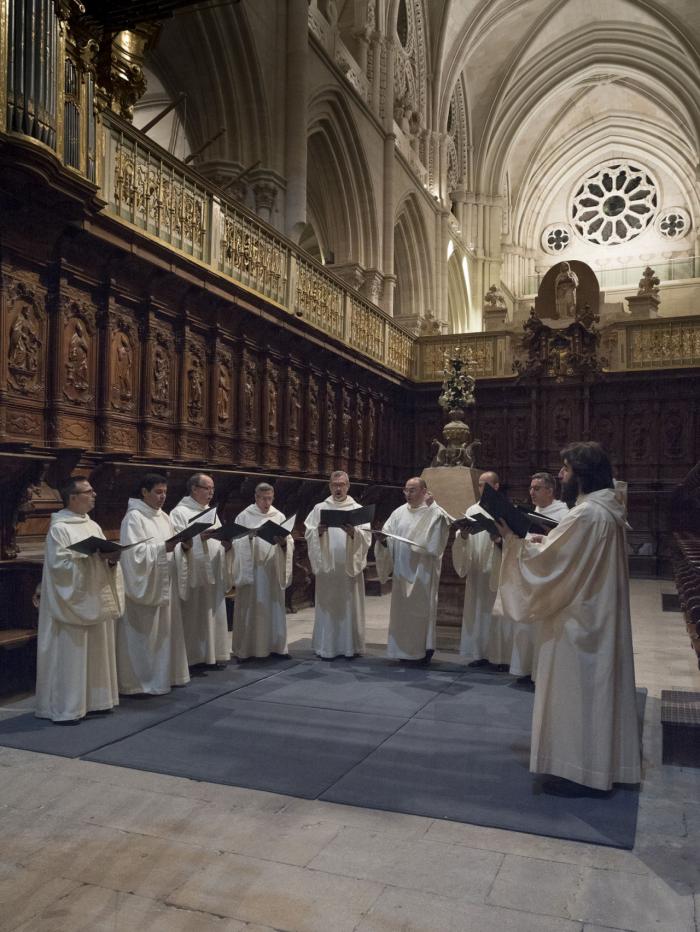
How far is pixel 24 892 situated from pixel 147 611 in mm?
3138

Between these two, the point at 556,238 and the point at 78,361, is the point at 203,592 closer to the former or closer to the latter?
the point at 78,361

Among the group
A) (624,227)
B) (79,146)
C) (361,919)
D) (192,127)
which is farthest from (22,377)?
(624,227)

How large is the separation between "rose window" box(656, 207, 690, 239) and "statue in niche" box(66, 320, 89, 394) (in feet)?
104

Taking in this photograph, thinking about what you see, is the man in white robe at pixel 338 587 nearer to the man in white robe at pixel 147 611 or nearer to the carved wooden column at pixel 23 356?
the man in white robe at pixel 147 611

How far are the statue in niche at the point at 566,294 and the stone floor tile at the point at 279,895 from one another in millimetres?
18086

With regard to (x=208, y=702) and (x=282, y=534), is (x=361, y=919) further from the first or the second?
(x=282, y=534)

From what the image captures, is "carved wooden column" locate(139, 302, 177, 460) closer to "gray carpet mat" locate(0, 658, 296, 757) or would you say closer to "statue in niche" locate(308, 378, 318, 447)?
"gray carpet mat" locate(0, 658, 296, 757)

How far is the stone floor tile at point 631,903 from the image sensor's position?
284 cm

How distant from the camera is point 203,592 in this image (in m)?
7.03

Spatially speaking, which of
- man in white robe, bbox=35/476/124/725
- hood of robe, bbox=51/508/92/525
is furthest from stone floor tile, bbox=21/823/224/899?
hood of robe, bbox=51/508/92/525

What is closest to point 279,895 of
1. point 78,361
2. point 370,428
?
point 78,361

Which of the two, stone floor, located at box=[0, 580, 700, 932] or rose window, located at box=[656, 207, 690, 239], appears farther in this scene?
rose window, located at box=[656, 207, 690, 239]

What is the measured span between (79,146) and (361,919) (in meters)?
6.47

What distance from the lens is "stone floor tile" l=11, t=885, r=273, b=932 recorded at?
9.12ft
